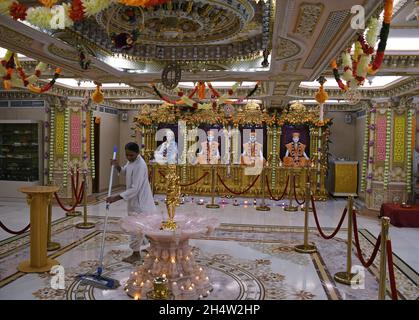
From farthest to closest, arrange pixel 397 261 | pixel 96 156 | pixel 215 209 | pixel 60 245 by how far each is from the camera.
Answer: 1. pixel 96 156
2. pixel 215 209
3. pixel 60 245
4. pixel 397 261

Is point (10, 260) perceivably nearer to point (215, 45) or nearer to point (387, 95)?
point (215, 45)

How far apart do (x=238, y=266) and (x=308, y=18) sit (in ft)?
11.1

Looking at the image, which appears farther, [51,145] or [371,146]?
[51,145]

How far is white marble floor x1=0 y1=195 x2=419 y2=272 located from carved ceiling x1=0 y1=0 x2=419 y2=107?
9.16 feet

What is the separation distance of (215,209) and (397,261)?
16.5ft

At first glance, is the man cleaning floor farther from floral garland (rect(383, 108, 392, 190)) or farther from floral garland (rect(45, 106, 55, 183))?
floral garland (rect(383, 108, 392, 190))

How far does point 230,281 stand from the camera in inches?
187

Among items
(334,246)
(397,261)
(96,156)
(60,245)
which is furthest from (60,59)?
(96,156)

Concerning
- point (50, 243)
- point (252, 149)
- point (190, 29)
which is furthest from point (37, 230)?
point (252, 149)

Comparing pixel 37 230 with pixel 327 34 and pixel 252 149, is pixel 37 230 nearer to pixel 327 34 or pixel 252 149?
pixel 327 34

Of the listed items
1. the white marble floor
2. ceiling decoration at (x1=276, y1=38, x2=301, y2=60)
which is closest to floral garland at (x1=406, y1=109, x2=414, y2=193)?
the white marble floor

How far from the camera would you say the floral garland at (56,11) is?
309 centimetres

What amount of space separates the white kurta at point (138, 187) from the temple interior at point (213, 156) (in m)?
0.02

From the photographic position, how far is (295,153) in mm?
12578
